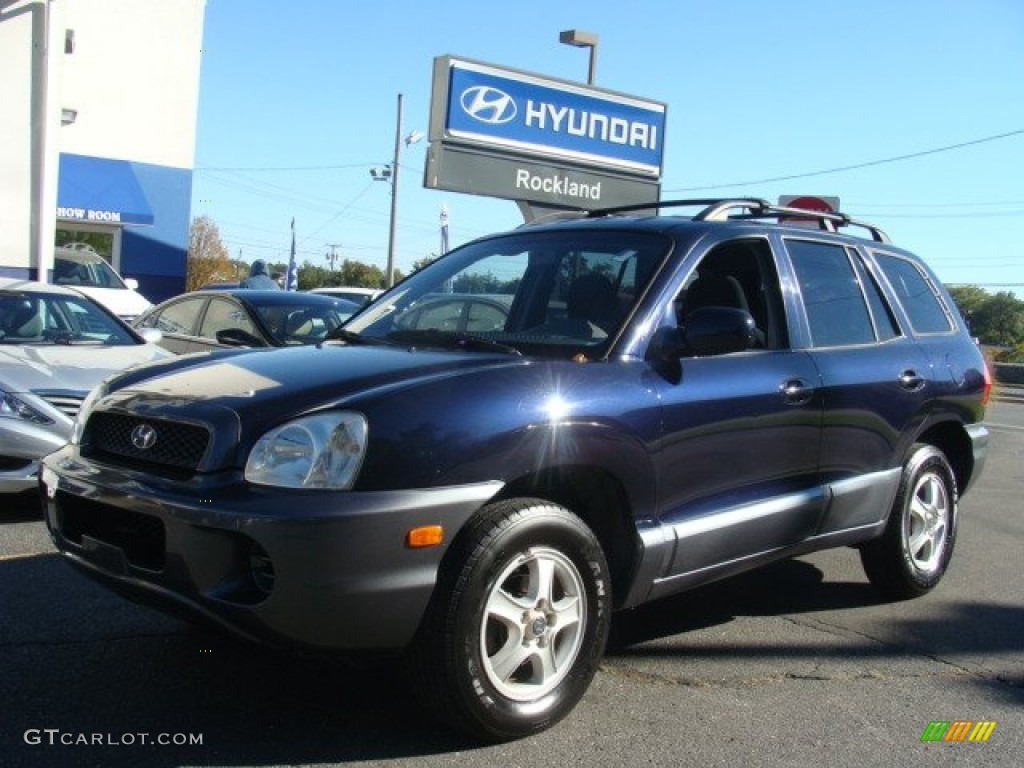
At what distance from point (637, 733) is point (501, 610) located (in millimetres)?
673

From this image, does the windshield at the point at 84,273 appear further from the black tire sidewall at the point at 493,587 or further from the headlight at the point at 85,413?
the black tire sidewall at the point at 493,587

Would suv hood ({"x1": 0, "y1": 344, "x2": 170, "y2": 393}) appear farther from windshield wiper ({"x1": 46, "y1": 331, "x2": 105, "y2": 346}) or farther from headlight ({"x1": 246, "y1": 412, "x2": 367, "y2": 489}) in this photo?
headlight ({"x1": 246, "y1": 412, "x2": 367, "y2": 489})

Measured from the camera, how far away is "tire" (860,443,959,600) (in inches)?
197

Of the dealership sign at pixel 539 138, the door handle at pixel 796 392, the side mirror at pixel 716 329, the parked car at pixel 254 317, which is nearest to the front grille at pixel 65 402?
the parked car at pixel 254 317

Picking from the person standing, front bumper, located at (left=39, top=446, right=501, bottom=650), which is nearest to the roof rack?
front bumper, located at (left=39, top=446, right=501, bottom=650)

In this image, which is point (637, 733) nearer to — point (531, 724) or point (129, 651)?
point (531, 724)

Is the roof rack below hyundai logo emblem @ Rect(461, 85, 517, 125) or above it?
below

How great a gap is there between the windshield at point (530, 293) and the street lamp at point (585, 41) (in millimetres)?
13308

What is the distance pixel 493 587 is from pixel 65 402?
403cm

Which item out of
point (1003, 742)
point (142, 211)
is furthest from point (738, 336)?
point (142, 211)

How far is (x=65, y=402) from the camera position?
242 inches

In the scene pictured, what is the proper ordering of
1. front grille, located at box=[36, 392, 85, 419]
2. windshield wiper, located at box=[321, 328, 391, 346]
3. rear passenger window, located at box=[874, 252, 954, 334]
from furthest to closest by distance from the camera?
front grille, located at box=[36, 392, 85, 419] → rear passenger window, located at box=[874, 252, 954, 334] → windshield wiper, located at box=[321, 328, 391, 346]

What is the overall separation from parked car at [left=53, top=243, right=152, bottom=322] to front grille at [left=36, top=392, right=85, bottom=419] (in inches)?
397

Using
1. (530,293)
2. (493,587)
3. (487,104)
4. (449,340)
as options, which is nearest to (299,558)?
(493,587)
